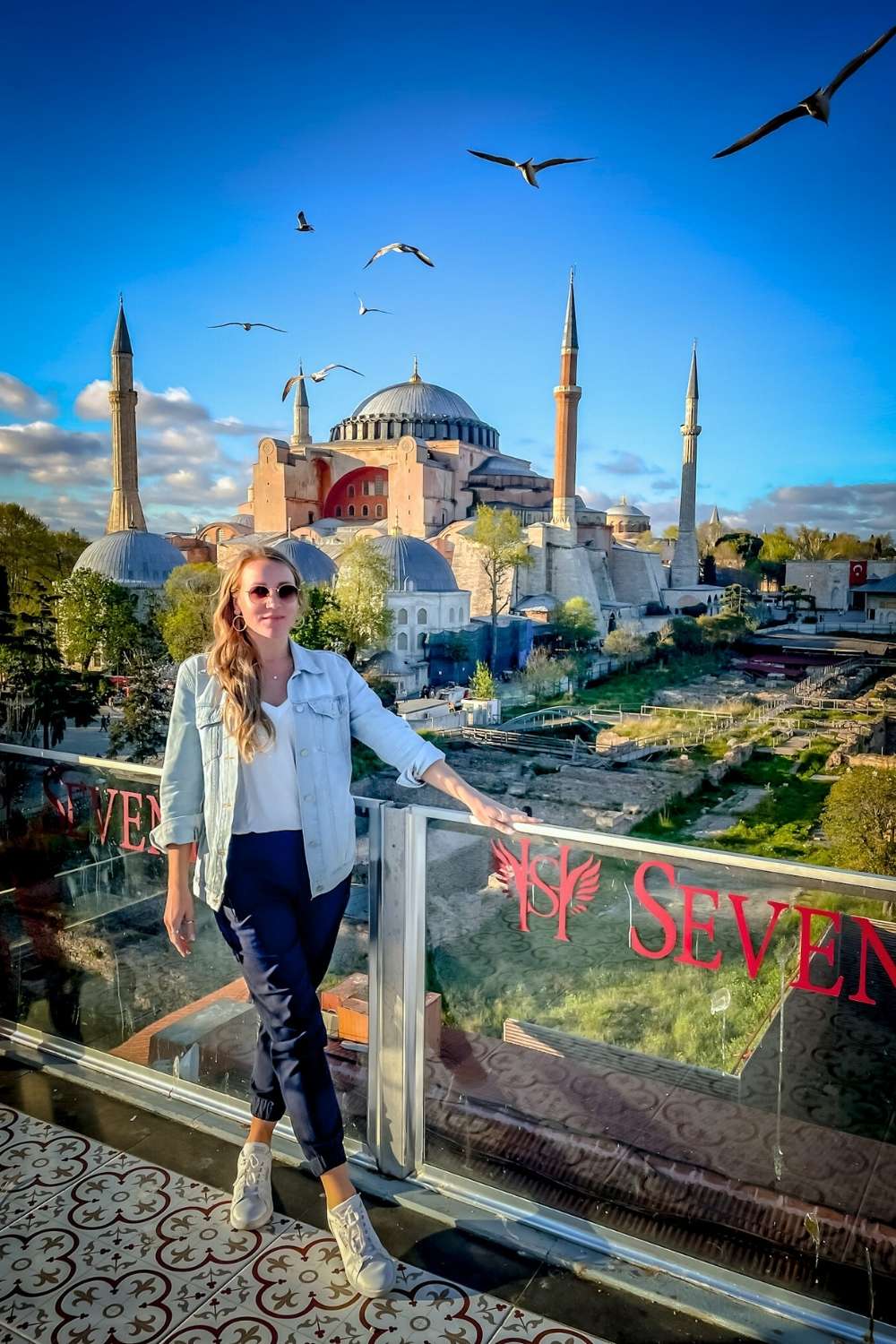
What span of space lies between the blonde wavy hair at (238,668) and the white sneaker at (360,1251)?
0.58m

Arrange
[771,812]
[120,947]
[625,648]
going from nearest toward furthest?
[120,947], [771,812], [625,648]

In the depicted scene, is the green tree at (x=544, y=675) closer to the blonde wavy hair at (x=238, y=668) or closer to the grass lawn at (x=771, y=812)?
the grass lawn at (x=771, y=812)

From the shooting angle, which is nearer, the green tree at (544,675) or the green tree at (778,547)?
the green tree at (544,675)

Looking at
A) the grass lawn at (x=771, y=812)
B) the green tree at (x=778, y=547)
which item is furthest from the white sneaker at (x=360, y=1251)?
the green tree at (x=778, y=547)

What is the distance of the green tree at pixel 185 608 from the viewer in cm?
1473

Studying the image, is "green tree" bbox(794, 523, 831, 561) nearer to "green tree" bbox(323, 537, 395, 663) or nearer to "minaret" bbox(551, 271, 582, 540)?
"minaret" bbox(551, 271, 582, 540)

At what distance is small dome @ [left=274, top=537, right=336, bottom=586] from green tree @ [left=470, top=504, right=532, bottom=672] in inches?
189

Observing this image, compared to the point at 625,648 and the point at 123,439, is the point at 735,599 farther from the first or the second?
the point at 123,439

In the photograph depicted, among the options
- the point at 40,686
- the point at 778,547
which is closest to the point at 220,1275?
the point at 40,686

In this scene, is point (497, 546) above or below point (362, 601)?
above

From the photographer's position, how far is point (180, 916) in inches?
47.0

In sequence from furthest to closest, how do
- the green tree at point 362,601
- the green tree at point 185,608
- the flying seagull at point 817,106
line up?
the green tree at point 362,601 → the green tree at point 185,608 → the flying seagull at point 817,106

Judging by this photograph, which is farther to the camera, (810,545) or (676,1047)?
(810,545)

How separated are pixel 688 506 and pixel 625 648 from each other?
9.79m
